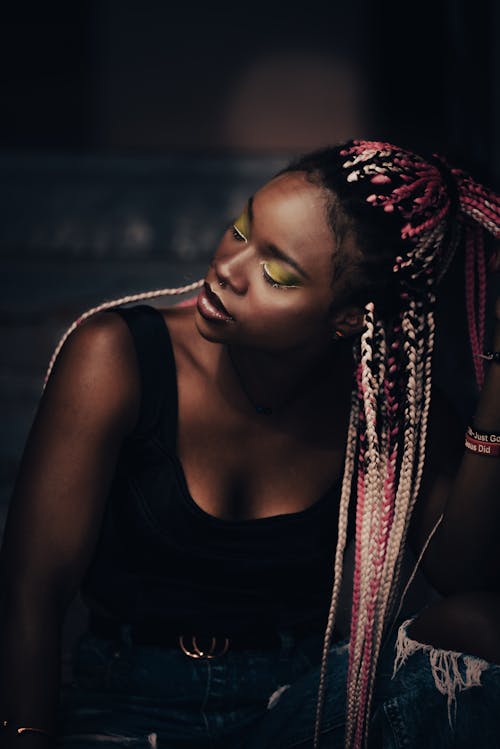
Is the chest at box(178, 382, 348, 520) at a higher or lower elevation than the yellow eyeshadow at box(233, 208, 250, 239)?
lower

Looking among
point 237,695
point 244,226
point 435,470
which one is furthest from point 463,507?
point 244,226

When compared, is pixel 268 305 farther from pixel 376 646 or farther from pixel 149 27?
pixel 149 27

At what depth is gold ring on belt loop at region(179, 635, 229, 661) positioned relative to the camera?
1.92 meters

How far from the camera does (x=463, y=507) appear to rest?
196 cm

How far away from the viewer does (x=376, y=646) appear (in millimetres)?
1865

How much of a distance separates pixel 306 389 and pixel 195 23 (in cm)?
630

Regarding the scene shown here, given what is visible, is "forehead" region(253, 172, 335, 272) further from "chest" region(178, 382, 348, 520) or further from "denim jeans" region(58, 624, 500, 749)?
"denim jeans" region(58, 624, 500, 749)

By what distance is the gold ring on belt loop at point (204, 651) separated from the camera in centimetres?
192

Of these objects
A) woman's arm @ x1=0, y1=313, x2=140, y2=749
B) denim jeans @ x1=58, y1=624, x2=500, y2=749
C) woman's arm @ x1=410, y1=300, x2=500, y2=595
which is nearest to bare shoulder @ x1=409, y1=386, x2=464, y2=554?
woman's arm @ x1=410, y1=300, x2=500, y2=595

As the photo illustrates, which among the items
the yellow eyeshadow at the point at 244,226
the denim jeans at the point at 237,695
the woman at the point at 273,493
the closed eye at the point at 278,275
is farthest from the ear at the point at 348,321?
the denim jeans at the point at 237,695

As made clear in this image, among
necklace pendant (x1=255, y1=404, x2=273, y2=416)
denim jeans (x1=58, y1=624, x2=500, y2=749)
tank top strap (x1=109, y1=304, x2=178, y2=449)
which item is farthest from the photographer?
necklace pendant (x1=255, y1=404, x2=273, y2=416)

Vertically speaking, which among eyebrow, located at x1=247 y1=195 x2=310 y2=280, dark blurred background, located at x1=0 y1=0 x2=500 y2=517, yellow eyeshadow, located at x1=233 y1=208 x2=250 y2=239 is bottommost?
dark blurred background, located at x1=0 y1=0 x2=500 y2=517

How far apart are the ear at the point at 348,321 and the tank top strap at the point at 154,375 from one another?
32 cm

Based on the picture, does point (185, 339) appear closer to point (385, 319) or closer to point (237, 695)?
point (385, 319)
